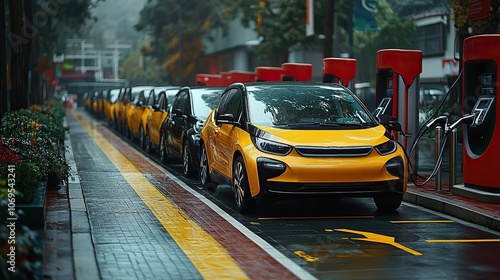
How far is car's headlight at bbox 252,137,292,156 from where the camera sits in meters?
11.7

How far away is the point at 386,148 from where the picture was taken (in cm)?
1200

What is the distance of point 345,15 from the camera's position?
157 ft

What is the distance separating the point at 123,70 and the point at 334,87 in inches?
5587

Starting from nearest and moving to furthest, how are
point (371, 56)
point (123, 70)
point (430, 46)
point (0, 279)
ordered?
point (0, 279) < point (430, 46) < point (371, 56) < point (123, 70)

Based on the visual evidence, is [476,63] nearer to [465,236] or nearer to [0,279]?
[465,236]

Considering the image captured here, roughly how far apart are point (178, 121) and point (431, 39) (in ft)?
121

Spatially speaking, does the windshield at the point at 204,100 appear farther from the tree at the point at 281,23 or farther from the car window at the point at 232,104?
the tree at the point at 281,23

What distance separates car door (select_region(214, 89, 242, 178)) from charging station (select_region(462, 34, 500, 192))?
2977mm

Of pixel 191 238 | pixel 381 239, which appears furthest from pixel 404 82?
pixel 191 238

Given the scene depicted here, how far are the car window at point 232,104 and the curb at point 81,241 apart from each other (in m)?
2.33

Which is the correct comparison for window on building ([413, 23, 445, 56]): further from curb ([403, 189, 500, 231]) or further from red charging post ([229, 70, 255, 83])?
curb ([403, 189, 500, 231])

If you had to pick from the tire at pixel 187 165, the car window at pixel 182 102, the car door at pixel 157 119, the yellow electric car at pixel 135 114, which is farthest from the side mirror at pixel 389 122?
the yellow electric car at pixel 135 114

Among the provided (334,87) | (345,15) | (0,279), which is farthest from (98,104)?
(0,279)

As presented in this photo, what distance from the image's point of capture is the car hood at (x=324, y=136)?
1176 cm
